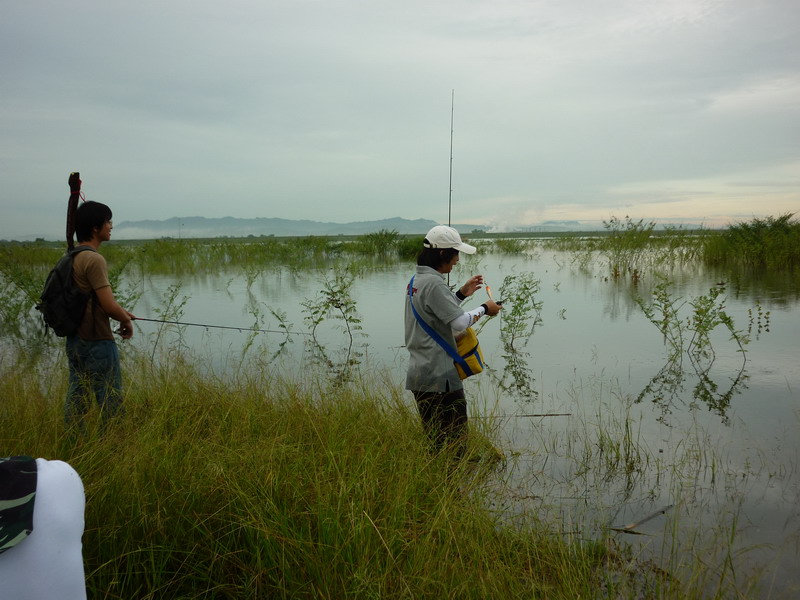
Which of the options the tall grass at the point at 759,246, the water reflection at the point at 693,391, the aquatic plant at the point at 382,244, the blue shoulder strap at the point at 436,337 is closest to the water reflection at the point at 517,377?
the water reflection at the point at 693,391

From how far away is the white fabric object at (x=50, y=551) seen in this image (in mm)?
1070

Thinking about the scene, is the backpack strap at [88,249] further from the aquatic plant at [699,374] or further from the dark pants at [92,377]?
the aquatic plant at [699,374]

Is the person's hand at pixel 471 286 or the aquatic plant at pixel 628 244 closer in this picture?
the person's hand at pixel 471 286

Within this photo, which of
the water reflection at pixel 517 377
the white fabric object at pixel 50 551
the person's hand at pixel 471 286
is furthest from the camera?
the water reflection at pixel 517 377

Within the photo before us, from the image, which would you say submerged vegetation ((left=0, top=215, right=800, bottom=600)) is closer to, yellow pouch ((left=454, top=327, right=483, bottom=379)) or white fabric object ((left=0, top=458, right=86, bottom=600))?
yellow pouch ((left=454, top=327, right=483, bottom=379))

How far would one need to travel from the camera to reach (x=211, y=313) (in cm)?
1275

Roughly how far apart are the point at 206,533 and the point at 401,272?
17779mm

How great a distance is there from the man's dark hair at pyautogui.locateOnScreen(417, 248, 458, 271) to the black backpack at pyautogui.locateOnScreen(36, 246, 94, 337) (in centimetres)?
216

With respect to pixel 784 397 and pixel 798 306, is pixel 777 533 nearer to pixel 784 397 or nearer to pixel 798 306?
pixel 784 397

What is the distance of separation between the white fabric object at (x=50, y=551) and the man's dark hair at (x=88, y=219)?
3.17 m

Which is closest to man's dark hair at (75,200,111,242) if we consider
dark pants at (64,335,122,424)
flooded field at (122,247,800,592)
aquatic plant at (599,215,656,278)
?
dark pants at (64,335,122,424)

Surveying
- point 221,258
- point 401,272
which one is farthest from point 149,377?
point 221,258

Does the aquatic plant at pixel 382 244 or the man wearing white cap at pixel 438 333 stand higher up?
the aquatic plant at pixel 382 244

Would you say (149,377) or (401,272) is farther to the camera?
(401,272)
